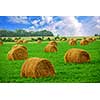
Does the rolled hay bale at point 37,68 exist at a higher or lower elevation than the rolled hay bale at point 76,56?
lower

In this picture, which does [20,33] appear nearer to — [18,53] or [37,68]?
[18,53]

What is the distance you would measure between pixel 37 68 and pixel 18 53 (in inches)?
15.6

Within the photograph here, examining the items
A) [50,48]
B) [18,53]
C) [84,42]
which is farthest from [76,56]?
[18,53]

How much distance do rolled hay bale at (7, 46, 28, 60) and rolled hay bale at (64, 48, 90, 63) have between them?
0.59m

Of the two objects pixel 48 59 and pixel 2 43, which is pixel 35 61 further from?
pixel 2 43

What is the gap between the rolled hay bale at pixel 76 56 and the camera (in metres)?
5.95

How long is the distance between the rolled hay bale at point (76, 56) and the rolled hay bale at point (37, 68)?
276 millimetres

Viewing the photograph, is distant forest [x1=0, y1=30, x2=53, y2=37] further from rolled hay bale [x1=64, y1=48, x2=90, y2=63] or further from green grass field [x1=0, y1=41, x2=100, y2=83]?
rolled hay bale [x1=64, y1=48, x2=90, y2=63]

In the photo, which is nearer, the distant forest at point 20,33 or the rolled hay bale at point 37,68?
the rolled hay bale at point 37,68

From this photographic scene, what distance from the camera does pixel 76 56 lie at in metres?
5.98

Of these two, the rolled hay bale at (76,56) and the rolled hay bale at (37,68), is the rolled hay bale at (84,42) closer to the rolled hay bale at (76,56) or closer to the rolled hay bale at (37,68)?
the rolled hay bale at (76,56)

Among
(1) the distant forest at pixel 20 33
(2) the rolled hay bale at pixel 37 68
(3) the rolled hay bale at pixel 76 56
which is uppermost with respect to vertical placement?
(1) the distant forest at pixel 20 33

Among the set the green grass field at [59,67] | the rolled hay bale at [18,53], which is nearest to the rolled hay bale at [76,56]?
the green grass field at [59,67]
